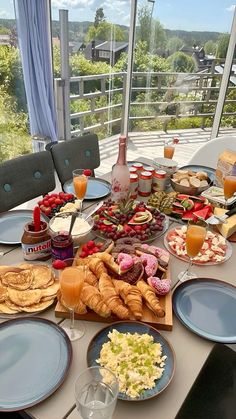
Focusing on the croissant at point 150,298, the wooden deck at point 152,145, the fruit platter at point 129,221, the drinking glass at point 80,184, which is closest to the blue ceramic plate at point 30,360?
the croissant at point 150,298

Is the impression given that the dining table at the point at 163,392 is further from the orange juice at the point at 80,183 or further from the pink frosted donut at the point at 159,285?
the orange juice at the point at 80,183

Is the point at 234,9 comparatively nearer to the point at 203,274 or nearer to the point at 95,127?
the point at 95,127

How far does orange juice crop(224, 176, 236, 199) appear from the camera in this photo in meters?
1.46

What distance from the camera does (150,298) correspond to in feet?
3.07

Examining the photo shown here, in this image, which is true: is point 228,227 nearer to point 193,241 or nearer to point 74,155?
point 193,241

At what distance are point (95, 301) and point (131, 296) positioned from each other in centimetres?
11

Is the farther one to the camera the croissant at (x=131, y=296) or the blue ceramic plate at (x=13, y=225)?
the blue ceramic plate at (x=13, y=225)

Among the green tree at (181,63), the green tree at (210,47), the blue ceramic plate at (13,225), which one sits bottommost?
the blue ceramic plate at (13,225)

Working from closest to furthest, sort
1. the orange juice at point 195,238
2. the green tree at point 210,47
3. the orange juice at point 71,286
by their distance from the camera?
the orange juice at point 71,286, the orange juice at point 195,238, the green tree at point 210,47

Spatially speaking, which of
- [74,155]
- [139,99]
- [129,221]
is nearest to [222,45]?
[139,99]

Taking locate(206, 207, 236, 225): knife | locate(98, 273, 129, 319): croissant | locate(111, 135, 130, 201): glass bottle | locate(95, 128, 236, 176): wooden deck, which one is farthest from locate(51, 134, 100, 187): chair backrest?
locate(95, 128, 236, 176): wooden deck

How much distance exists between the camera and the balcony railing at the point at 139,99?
3.53 m

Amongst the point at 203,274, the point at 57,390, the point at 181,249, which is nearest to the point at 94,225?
the point at 181,249

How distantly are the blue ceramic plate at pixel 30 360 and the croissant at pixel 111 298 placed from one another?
15 centimetres
